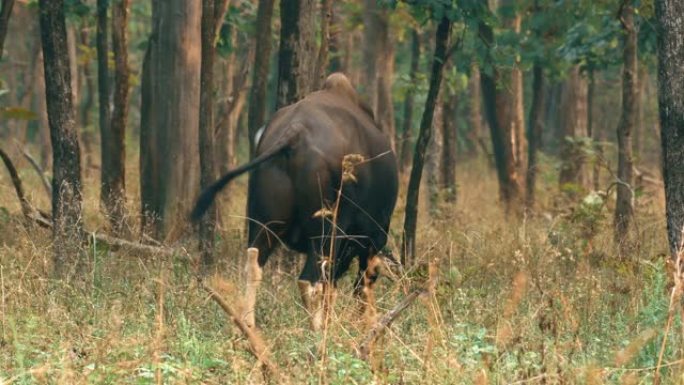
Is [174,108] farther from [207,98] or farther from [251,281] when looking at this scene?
[251,281]

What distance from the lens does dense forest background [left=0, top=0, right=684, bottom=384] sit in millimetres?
6816

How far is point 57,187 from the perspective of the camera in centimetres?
1073

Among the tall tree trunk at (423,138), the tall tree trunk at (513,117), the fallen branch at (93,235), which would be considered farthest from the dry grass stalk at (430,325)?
the tall tree trunk at (513,117)

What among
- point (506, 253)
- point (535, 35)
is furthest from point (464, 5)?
point (535, 35)

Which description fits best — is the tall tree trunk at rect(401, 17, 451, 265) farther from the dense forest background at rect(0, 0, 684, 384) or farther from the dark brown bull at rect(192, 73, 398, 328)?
the dark brown bull at rect(192, 73, 398, 328)

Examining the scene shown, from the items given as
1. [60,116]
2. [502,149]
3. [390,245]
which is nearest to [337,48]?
[502,149]

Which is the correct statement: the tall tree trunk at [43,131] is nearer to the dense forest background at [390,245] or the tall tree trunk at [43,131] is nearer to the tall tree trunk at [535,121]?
the dense forest background at [390,245]

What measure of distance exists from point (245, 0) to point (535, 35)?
4.29 meters

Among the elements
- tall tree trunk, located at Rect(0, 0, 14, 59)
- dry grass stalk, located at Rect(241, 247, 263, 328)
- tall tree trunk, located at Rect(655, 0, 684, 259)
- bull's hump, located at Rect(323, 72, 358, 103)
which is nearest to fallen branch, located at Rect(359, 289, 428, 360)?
dry grass stalk, located at Rect(241, 247, 263, 328)

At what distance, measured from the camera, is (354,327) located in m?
7.35

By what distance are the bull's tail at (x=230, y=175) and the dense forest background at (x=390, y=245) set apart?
21cm

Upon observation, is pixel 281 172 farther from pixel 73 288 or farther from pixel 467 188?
pixel 467 188

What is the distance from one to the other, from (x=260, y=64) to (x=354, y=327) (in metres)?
8.68

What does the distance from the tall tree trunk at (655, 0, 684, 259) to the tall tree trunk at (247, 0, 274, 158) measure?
6.94 meters
